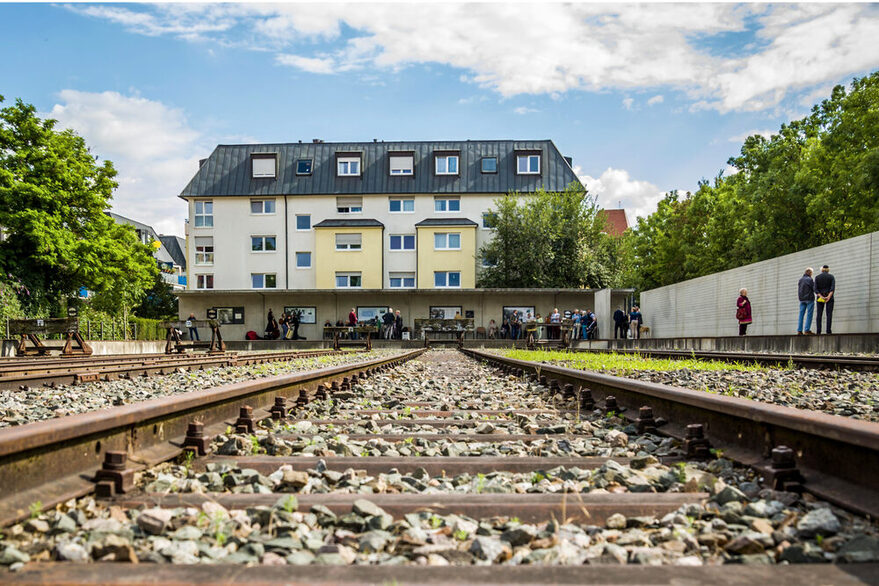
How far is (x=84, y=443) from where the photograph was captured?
2695mm

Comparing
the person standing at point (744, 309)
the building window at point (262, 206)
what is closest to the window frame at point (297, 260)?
the building window at point (262, 206)

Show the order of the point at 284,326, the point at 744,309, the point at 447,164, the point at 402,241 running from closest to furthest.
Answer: the point at 744,309
the point at 284,326
the point at 402,241
the point at 447,164

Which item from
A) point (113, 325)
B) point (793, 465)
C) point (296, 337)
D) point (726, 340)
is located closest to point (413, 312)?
point (296, 337)

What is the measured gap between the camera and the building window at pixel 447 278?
47.5 metres

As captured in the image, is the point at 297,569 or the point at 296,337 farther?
the point at 296,337

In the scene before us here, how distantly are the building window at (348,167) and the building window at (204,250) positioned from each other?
35.8ft

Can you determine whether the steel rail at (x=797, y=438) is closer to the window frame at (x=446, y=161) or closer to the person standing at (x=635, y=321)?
the person standing at (x=635, y=321)

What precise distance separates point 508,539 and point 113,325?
3174 cm

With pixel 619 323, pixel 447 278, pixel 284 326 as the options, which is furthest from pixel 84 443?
pixel 447 278

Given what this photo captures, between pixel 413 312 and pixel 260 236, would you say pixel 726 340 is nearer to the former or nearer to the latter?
A: pixel 413 312

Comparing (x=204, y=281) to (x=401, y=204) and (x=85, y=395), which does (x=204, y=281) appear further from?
(x=85, y=395)

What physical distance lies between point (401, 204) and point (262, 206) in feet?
34.0

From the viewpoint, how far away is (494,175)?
50.1 m

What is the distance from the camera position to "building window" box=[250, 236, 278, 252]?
4888cm
